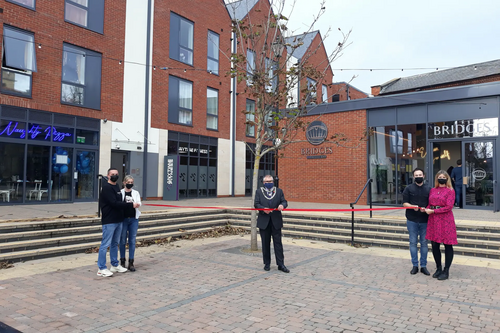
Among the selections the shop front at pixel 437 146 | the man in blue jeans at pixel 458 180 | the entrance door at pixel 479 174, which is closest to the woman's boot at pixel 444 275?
the shop front at pixel 437 146

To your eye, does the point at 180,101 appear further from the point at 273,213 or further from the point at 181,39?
the point at 273,213

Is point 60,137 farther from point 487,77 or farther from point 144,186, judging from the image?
point 487,77

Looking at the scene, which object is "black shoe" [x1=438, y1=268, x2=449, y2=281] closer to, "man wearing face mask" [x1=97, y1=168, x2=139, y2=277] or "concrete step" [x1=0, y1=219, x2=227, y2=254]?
"man wearing face mask" [x1=97, y1=168, x2=139, y2=277]

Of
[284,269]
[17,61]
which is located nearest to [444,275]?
[284,269]

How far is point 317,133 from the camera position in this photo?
16.7 meters

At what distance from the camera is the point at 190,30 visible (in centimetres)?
2045

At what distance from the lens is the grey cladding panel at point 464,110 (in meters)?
12.8

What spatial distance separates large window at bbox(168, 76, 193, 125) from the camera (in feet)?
63.1

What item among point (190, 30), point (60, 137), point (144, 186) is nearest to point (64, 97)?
point (60, 137)

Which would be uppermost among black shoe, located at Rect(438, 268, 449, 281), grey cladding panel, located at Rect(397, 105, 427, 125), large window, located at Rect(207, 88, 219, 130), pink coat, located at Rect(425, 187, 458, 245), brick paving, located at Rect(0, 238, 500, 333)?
large window, located at Rect(207, 88, 219, 130)

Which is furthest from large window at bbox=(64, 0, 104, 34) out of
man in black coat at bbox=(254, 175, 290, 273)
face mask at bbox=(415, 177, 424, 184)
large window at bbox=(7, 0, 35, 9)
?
face mask at bbox=(415, 177, 424, 184)

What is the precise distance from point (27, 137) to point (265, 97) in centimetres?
963

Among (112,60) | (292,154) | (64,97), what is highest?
(112,60)

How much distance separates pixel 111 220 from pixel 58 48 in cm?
1105
